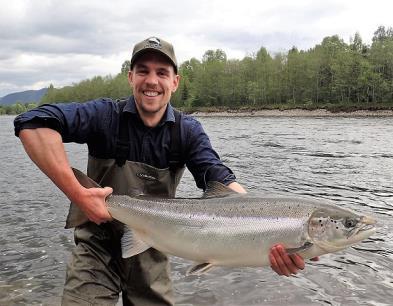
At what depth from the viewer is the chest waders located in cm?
362

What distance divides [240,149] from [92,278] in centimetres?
2017

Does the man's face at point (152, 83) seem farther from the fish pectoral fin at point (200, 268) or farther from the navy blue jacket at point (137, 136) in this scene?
the fish pectoral fin at point (200, 268)

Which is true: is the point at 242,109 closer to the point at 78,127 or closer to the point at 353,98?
the point at 353,98

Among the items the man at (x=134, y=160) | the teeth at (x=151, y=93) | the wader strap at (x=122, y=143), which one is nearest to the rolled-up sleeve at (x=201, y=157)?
the man at (x=134, y=160)

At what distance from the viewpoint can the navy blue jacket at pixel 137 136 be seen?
360cm

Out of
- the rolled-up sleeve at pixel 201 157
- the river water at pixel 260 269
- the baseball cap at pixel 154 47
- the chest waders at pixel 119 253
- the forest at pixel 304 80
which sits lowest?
the river water at pixel 260 269

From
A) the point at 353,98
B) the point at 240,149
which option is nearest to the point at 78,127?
the point at 240,149

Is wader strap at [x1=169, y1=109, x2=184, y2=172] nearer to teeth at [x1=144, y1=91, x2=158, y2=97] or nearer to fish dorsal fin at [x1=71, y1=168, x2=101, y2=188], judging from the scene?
teeth at [x1=144, y1=91, x2=158, y2=97]

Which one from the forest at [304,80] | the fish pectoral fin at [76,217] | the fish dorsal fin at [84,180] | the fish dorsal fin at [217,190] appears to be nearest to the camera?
the fish dorsal fin at [84,180]

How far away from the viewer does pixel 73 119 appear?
3.53m

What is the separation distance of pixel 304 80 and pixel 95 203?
83.1 metres

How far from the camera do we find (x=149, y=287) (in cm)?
381

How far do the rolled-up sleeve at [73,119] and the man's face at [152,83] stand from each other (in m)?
0.28

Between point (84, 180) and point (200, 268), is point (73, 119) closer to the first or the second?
point (84, 180)
